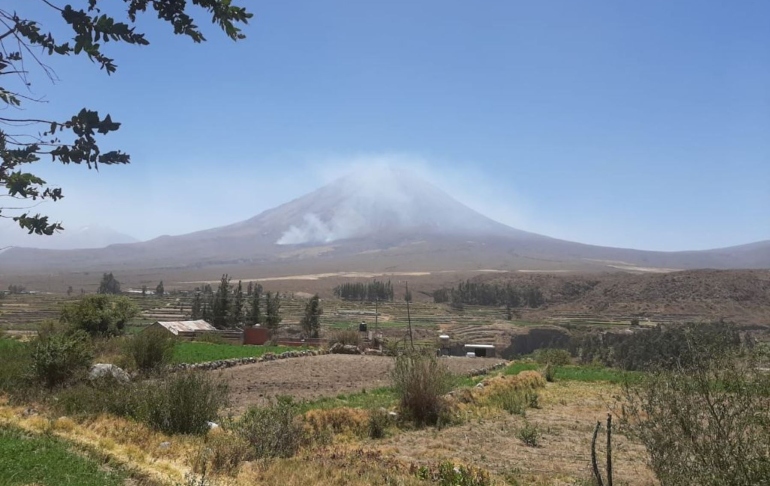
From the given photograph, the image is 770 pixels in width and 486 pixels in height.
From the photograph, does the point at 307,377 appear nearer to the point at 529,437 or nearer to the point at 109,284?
the point at 529,437

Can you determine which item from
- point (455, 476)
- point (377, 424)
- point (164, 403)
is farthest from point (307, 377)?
point (455, 476)

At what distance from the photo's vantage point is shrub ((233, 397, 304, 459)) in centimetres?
873

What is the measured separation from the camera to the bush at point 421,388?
42.4 feet

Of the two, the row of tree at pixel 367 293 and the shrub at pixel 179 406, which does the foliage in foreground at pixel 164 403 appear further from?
the row of tree at pixel 367 293

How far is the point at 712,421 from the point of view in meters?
4.65

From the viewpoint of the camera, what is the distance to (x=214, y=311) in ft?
173

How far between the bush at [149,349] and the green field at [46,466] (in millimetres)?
11048

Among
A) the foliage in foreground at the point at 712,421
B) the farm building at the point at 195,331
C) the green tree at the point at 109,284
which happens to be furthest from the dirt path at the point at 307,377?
the green tree at the point at 109,284

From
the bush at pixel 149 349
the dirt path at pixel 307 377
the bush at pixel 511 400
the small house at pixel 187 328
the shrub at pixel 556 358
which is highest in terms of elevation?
the bush at pixel 149 349

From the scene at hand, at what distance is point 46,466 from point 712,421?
24.0 feet

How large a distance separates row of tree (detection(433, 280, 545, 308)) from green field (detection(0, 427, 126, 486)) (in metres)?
98.8

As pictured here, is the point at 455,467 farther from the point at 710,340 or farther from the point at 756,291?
the point at 756,291

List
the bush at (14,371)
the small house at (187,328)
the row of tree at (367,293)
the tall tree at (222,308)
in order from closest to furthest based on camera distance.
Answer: the bush at (14,371), the small house at (187,328), the tall tree at (222,308), the row of tree at (367,293)

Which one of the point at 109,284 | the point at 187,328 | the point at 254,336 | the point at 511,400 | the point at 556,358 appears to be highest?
the point at 511,400
